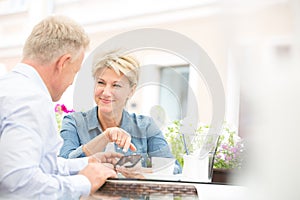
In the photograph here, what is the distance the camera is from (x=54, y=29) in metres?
1.09

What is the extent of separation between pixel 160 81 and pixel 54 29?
33cm

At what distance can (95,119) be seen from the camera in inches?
46.1

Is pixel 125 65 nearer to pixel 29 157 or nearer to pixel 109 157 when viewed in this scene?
pixel 109 157

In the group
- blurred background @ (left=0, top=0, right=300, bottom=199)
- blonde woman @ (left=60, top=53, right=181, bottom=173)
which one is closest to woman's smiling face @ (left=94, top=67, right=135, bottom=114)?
blonde woman @ (left=60, top=53, right=181, bottom=173)

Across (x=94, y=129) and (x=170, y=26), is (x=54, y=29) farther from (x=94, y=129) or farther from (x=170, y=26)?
(x=170, y=26)

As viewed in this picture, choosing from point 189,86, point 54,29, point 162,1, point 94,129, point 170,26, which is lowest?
point 94,129

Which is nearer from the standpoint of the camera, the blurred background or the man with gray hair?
the blurred background

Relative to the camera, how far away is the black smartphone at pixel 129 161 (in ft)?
3.24

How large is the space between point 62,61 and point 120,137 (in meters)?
0.27

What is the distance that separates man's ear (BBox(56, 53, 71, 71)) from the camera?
1.09 m

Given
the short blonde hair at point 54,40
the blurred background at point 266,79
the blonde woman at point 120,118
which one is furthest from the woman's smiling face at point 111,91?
the blurred background at point 266,79

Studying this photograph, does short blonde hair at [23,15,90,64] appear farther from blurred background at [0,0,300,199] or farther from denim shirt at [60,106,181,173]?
blurred background at [0,0,300,199]

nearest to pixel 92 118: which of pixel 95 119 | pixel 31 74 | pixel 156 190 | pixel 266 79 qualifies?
pixel 95 119

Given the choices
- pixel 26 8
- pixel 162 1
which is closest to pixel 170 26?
pixel 162 1
